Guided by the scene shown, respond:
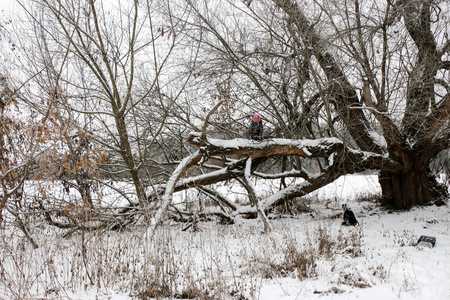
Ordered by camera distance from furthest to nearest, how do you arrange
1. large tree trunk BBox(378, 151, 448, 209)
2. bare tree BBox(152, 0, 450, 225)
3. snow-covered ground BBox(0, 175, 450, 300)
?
1. large tree trunk BBox(378, 151, 448, 209)
2. bare tree BBox(152, 0, 450, 225)
3. snow-covered ground BBox(0, 175, 450, 300)

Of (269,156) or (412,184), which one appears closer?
(269,156)

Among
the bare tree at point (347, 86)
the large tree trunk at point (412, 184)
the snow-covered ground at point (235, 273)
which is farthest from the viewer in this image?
the large tree trunk at point (412, 184)

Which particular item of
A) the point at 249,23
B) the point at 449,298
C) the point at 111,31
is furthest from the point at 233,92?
the point at 449,298

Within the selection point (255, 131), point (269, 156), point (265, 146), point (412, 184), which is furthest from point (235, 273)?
point (412, 184)

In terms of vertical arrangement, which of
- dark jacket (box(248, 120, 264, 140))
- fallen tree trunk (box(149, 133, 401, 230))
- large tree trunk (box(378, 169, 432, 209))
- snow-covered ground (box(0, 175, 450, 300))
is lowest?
snow-covered ground (box(0, 175, 450, 300))

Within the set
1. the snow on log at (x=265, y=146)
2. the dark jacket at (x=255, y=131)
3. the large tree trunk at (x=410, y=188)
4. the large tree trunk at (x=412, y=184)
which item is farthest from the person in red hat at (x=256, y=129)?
the large tree trunk at (x=410, y=188)

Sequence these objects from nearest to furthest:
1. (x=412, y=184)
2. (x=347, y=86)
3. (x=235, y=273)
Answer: (x=235, y=273) < (x=347, y=86) < (x=412, y=184)

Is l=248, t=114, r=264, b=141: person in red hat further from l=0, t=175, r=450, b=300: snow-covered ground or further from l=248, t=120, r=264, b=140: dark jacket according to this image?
l=0, t=175, r=450, b=300: snow-covered ground

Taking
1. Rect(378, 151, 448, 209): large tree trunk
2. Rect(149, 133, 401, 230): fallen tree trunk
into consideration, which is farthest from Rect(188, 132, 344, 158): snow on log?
Rect(378, 151, 448, 209): large tree trunk

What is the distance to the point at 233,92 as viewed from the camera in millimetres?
8602

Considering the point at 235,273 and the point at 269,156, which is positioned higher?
the point at 269,156

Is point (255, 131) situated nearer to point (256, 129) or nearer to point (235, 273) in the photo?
point (256, 129)

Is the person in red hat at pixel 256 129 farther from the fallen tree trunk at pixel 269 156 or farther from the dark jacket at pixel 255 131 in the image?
the fallen tree trunk at pixel 269 156

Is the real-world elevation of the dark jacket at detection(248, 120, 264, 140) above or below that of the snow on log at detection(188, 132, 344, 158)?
above
